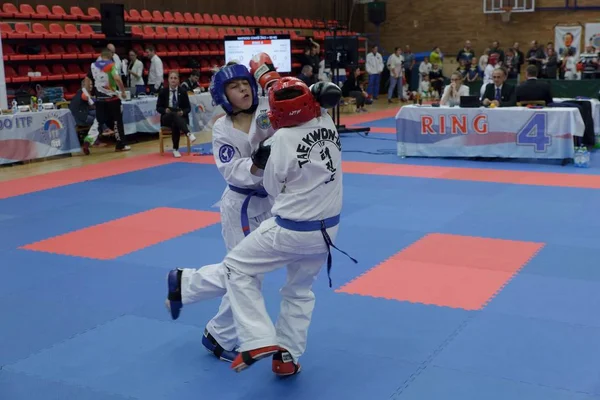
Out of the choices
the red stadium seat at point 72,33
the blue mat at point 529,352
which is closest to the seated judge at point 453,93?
the blue mat at point 529,352

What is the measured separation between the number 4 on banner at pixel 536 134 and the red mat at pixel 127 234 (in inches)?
224

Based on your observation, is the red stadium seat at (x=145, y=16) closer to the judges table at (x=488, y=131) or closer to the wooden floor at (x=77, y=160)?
the wooden floor at (x=77, y=160)

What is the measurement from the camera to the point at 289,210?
3.83m

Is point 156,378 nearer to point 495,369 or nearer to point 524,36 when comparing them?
point 495,369

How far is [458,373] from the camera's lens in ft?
13.9

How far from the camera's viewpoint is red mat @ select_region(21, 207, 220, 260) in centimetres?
725

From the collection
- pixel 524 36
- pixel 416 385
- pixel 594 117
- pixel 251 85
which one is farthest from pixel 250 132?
pixel 524 36

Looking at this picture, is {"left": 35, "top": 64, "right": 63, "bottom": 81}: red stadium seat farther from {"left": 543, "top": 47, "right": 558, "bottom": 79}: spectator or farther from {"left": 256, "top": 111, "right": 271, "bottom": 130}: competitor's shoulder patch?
{"left": 543, "top": 47, "right": 558, "bottom": 79}: spectator

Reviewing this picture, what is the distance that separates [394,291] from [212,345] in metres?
1.84

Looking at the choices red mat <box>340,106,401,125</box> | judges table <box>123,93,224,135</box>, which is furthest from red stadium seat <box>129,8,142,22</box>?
red mat <box>340,106,401,125</box>

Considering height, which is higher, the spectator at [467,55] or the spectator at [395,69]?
the spectator at [467,55]

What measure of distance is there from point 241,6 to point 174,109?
1285 cm

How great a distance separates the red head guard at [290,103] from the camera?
12.3 feet

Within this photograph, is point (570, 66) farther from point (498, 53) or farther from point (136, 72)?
point (136, 72)
